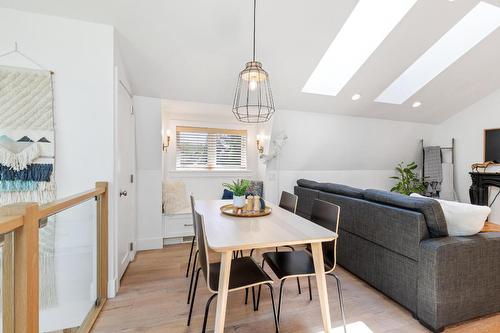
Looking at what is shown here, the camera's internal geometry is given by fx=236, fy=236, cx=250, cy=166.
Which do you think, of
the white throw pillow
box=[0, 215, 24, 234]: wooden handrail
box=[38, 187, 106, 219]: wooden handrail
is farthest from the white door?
the white throw pillow

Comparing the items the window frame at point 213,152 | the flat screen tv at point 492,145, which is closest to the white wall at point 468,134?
the flat screen tv at point 492,145

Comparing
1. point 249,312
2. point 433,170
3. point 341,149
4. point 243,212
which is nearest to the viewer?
point 249,312

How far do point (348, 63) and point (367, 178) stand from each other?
101 inches

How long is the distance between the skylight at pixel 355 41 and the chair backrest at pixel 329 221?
6.42ft

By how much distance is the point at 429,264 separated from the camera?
69.4 inches

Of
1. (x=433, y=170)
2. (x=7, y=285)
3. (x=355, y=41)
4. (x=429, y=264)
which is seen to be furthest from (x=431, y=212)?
(x=433, y=170)

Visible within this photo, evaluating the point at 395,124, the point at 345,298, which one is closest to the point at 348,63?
the point at 395,124

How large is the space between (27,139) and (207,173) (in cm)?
257

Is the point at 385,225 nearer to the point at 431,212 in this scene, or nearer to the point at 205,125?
the point at 431,212

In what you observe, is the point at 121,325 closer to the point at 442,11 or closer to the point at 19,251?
the point at 19,251

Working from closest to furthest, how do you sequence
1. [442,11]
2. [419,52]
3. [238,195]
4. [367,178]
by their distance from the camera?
[238,195]
[442,11]
[419,52]
[367,178]

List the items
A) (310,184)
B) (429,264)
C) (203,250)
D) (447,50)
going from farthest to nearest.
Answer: (310,184) → (447,50) → (429,264) → (203,250)

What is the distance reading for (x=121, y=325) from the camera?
1816mm

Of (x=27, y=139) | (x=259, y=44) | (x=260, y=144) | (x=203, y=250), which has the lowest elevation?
(x=203, y=250)
